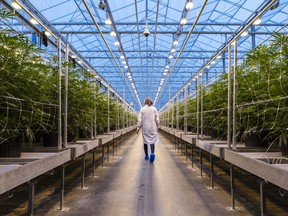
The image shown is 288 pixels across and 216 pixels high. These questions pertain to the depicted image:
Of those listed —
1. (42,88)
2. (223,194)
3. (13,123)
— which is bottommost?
(223,194)

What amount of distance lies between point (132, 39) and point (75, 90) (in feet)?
30.3

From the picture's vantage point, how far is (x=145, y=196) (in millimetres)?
3102

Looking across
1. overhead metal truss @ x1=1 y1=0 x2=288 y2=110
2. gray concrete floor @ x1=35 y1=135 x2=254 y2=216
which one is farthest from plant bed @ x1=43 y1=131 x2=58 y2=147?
overhead metal truss @ x1=1 y1=0 x2=288 y2=110

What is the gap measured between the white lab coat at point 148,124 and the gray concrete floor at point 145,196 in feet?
2.66

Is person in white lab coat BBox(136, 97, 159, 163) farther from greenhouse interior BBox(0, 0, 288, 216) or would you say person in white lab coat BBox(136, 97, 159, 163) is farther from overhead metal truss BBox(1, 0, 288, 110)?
overhead metal truss BBox(1, 0, 288, 110)

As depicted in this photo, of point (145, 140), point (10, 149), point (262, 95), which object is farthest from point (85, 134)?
point (262, 95)

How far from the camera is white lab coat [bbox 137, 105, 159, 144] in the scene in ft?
17.4

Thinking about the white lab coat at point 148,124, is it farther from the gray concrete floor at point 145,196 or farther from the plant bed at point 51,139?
the plant bed at point 51,139

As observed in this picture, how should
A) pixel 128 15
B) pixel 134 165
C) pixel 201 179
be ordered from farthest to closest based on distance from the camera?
pixel 128 15 < pixel 134 165 < pixel 201 179

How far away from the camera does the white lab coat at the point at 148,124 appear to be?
5309mm

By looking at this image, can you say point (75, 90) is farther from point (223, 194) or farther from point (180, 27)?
point (180, 27)

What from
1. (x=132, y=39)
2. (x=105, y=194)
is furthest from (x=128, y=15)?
(x=105, y=194)

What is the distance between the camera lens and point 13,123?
217cm

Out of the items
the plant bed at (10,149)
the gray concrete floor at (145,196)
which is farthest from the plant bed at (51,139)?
the plant bed at (10,149)
